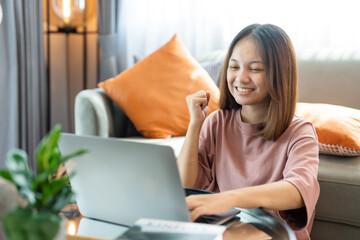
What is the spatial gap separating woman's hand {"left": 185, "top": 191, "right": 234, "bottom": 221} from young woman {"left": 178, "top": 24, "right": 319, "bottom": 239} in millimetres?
109

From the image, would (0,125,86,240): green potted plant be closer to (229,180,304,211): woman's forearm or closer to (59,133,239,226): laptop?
(59,133,239,226): laptop

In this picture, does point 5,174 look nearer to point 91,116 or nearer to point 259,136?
point 259,136

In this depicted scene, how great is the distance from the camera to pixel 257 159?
4.07ft

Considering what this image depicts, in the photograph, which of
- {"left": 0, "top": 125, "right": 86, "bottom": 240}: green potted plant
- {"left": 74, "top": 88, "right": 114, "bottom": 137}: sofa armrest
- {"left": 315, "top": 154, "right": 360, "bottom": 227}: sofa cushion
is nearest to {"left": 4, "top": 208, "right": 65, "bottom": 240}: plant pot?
{"left": 0, "top": 125, "right": 86, "bottom": 240}: green potted plant

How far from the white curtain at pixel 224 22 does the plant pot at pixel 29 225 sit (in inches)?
81.2

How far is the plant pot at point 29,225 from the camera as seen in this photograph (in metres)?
0.56

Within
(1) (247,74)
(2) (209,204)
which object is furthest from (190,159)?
(2) (209,204)

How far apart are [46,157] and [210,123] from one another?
0.83 m

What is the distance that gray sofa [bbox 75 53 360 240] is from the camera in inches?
66.3

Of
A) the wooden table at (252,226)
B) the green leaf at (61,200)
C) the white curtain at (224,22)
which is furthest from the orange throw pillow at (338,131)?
the green leaf at (61,200)

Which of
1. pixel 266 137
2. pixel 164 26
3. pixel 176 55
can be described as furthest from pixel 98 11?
pixel 266 137

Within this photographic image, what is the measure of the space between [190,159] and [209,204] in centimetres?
40

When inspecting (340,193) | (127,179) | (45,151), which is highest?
(45,151)

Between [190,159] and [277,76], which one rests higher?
[277,76]
